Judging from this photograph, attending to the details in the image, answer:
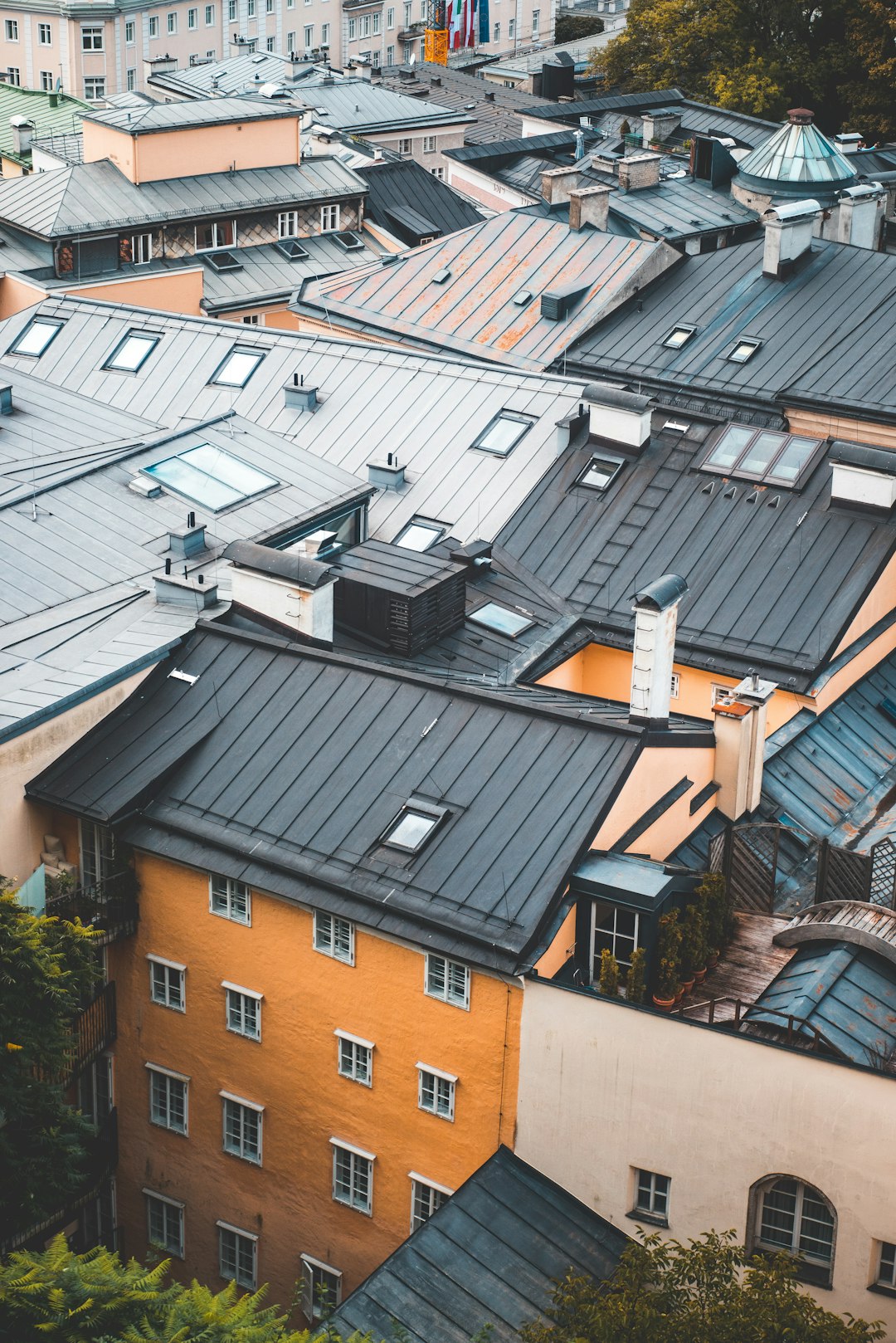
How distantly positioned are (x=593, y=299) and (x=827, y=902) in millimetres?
35040

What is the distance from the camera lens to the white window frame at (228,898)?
1560 inches

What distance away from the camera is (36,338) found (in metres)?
65.2

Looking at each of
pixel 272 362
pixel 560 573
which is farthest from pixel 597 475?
pixel 272 362

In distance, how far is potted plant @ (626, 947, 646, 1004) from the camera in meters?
36.3

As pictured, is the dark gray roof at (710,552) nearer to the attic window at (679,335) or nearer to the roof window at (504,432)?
the roof window at (504,432)

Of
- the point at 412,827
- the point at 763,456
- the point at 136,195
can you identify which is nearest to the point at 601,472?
the point at 763,456

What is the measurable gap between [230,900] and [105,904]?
297cm

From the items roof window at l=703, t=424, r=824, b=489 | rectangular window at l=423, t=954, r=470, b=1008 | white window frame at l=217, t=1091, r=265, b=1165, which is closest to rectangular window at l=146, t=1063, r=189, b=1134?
white window frame at l=217, t=1091, r=265, b=1165

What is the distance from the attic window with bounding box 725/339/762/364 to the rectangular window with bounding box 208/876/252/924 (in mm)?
33537

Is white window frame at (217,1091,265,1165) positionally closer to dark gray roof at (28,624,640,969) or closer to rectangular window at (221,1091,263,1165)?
rectangular window at (221,1091,263,1165)

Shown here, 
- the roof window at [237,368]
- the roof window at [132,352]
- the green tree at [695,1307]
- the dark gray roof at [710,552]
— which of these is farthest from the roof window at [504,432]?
the green tree at [695,1307]

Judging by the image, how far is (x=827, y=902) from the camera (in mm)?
40219

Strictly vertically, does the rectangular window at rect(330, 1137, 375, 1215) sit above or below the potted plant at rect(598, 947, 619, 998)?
below

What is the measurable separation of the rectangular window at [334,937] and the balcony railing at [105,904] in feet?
15.7
